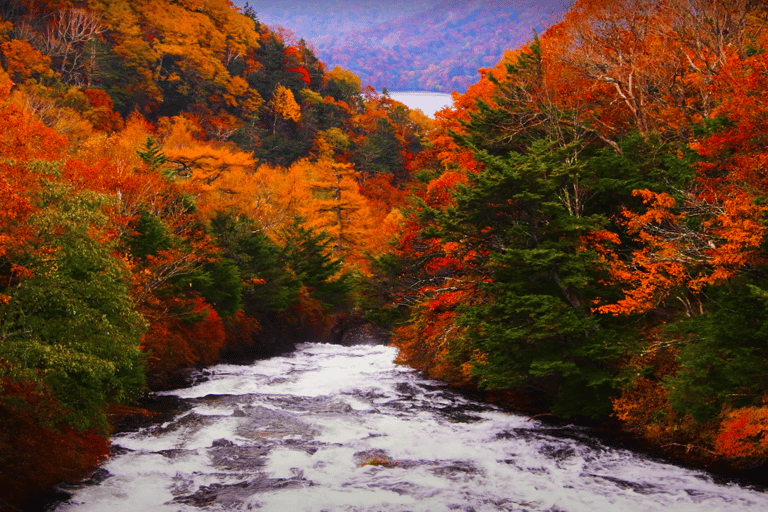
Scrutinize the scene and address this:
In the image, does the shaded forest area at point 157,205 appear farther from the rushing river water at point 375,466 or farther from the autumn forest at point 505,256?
the rushing river water at point 375,466

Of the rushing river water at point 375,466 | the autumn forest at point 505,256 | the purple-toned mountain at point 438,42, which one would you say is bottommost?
the rushing river water at point 375,466

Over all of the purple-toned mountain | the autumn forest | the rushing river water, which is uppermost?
the purple-toned mountain

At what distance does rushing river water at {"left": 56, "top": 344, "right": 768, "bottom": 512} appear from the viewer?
11.9 m

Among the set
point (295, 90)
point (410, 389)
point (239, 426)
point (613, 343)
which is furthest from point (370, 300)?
point (295, 90)

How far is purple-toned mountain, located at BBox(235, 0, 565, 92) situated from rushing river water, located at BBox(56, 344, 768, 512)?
19.2 metres

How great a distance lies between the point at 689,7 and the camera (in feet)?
72.5

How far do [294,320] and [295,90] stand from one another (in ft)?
137

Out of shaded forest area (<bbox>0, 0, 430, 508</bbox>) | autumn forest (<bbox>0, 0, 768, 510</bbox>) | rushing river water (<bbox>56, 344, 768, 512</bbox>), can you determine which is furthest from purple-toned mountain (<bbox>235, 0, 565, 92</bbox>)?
rushing river water (<bbox>56, 344, 768, 512</bbox>)

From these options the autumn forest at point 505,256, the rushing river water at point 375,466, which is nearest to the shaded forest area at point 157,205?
the autumn forest at point 505,256

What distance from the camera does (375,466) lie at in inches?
565

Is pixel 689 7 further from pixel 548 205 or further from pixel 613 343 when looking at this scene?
pixel 613 343

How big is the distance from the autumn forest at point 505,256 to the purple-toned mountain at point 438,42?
6702mm

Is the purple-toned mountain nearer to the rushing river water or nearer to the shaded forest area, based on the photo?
the shaded forest area

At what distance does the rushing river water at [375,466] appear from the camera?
11875 millimetres
